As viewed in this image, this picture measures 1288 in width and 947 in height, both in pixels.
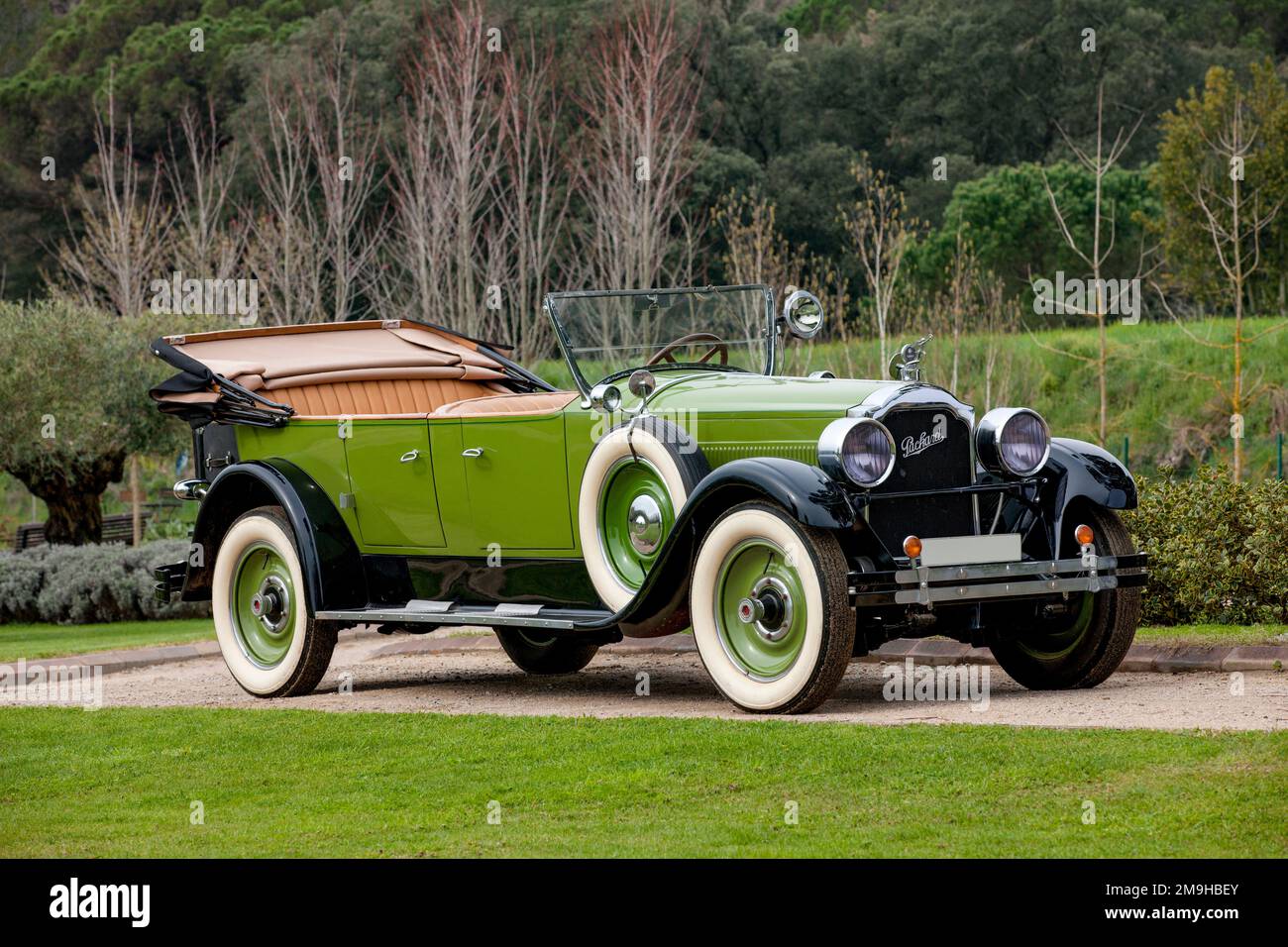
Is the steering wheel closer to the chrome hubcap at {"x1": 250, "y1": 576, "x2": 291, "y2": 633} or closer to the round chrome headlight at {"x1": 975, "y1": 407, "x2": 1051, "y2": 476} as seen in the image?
the round chrome headlight at {"x1": 975, "y1": 407, "x2": 1051, "y2": 476}

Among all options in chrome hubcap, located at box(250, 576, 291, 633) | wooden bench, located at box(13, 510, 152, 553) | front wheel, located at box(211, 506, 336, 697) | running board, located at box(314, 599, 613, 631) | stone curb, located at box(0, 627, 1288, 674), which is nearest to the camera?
running board, located at box(314, 599, 613, 631)

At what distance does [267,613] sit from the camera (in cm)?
1015

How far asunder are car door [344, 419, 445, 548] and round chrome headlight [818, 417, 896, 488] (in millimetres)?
2566

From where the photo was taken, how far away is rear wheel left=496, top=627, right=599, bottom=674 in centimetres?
1079

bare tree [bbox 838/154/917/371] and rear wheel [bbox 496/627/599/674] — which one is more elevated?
bare tree [bbox 838/154/917/371]

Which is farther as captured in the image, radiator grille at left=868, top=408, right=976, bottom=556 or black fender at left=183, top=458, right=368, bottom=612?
black fender at left=183, top=458, right=368, bottom=612

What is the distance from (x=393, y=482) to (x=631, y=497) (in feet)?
5.46

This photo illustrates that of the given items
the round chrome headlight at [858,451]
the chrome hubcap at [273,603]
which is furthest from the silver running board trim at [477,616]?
the round chrome headlight at [858,451]

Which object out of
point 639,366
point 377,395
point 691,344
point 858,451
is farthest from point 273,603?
point 858,451

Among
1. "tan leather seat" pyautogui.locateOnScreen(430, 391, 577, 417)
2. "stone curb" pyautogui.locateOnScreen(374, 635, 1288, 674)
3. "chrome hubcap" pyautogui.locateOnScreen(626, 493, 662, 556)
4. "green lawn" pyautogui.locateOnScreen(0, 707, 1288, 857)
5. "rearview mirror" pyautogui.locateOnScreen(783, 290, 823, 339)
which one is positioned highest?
"rearview mirror" pyautogui.locateOnScreen(783, 290, 823, 339)

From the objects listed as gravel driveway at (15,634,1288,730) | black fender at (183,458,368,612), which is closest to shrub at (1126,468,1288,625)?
gravel driveway at (15,634,1288,730)

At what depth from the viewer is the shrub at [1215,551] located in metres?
10.4
